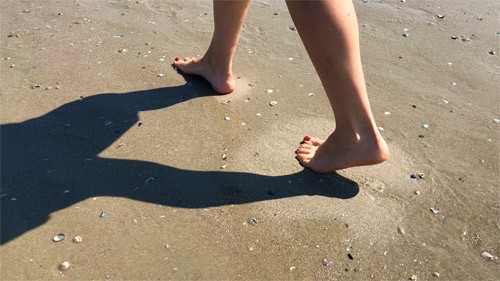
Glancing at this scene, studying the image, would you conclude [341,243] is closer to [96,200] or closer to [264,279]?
[264,279]

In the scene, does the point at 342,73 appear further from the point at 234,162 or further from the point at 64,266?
the point at 64,266

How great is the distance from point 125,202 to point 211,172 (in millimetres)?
359

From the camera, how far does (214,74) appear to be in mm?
2656

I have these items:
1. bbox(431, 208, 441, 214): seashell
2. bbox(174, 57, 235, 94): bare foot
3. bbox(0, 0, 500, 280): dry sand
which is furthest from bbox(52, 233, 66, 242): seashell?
bbox(431, 208, 441, 214): seashell

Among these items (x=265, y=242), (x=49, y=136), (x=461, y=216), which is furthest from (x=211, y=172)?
(x=461, y=216)

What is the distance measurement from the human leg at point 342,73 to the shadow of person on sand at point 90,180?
0.16m

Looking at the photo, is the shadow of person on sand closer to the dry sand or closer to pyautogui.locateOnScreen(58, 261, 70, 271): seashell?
the dry sand

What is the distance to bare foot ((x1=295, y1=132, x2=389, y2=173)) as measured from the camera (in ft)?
6.44

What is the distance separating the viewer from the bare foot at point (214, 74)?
8.63 feet

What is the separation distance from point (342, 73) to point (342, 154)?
343 mm

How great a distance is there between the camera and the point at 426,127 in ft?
7.92

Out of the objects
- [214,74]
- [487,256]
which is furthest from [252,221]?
[214,74]

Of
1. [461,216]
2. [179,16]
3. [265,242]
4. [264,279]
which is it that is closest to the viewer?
[264,279]

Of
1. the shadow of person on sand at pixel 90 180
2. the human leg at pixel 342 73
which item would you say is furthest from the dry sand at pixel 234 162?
the human leg at pixel 342 73
